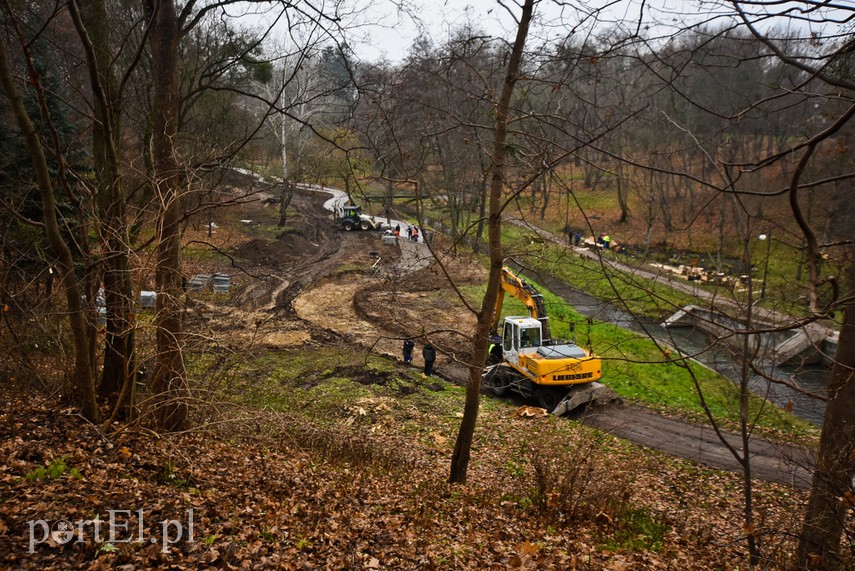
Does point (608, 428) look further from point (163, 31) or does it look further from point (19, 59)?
point (19, 59)

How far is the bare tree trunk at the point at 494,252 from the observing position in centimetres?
730

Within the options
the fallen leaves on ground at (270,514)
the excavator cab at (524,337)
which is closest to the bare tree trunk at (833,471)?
the fallen leaves on ground at (270,514)

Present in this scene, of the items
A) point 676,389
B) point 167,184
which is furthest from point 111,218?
point 676,389

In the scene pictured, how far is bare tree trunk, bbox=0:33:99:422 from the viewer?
486 centimetres

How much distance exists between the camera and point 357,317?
22.1 metres

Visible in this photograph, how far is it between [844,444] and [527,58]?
5881mm

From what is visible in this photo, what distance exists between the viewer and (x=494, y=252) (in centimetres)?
795

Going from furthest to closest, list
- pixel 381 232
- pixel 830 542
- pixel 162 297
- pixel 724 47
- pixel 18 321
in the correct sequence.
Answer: pixel 381 232, pixel 18 321, pixel 162 297, pixel 830 542, pixel 724 47

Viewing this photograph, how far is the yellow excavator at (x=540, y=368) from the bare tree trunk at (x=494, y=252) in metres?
5.83

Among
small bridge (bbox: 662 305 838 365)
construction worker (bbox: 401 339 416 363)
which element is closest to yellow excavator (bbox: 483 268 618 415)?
construction worker (bbox: 401 339 416 363)

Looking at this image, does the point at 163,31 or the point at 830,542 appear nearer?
the point at 830,542

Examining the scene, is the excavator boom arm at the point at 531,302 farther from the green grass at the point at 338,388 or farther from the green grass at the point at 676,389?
the green grass at the point at 338,388

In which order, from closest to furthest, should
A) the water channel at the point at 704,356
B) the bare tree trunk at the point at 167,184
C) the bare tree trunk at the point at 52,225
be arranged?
the bare tree trunk at the point at 52,225
the bare tree trunk at the point at 167,184
the water channel at the point at 704,356

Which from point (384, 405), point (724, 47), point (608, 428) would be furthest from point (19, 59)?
point (608, 428)
